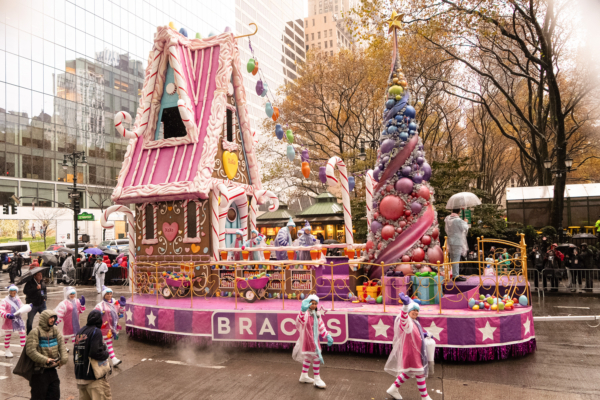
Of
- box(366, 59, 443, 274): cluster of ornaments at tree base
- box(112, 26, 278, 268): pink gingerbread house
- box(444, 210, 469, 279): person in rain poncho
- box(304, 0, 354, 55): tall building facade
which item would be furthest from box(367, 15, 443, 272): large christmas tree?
box(304, 0, 354, 55): tall building facade

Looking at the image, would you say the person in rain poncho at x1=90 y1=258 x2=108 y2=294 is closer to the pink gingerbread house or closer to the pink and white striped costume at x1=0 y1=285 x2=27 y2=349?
the pink gingerbread house

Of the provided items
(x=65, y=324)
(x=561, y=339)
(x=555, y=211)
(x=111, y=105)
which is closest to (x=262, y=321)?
(x=65, y=324)

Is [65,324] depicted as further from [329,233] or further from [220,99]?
[329,233]

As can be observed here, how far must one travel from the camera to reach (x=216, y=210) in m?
12.5

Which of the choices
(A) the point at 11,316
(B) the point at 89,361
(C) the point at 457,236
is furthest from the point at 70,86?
(B) the point at 89,361

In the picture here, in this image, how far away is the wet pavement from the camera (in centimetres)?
722

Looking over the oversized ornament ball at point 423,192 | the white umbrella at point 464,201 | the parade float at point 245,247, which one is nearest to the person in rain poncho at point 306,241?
the parade float at point 245,247

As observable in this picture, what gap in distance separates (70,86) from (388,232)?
42.4m

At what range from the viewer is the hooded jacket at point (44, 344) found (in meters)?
5.67

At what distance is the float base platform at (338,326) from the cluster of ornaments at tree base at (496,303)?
16 cm

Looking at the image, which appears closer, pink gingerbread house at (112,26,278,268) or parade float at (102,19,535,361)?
parade float at (102,19,535,361)

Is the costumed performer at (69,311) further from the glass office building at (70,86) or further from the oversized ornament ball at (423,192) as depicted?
the glass office building at (70,86)

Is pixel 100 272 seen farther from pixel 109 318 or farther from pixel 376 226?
pixel 376 226

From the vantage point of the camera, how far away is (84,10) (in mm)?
44781
